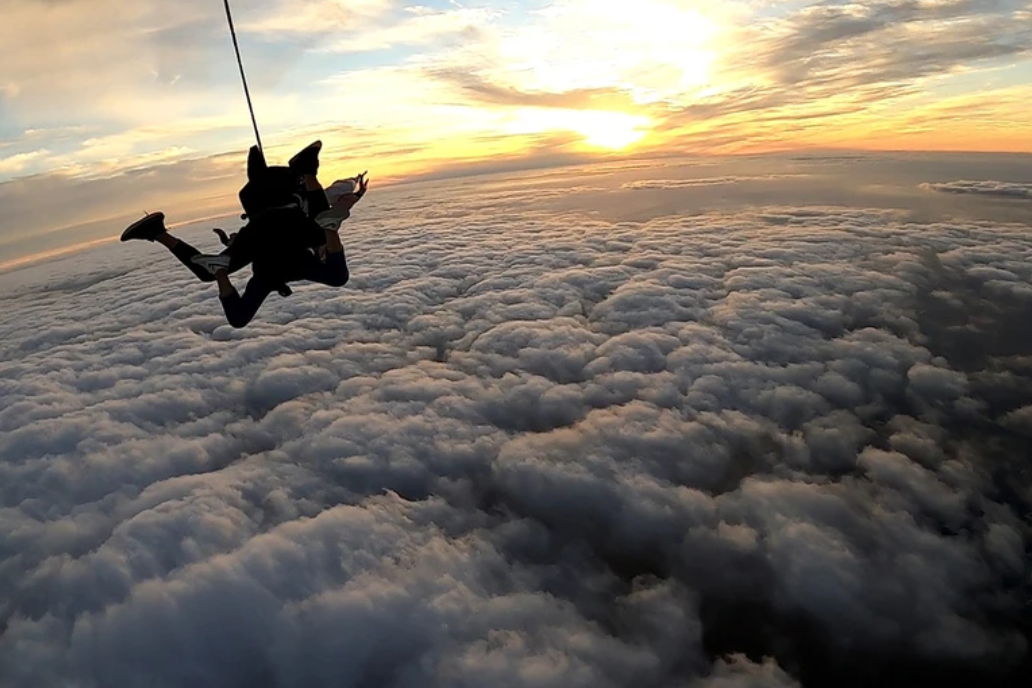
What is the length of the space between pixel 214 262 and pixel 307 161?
62.4 inches

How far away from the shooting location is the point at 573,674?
670cm

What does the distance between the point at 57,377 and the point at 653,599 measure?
746 inches

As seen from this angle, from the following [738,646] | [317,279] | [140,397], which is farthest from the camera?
[140,397]

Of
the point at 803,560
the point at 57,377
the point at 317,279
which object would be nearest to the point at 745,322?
the point at 803,560

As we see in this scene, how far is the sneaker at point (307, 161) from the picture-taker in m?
5.58

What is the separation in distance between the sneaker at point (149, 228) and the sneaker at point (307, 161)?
5.41 feet

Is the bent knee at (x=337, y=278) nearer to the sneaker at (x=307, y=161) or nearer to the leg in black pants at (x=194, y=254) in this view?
the leg in black pants at (x=194, y=254)

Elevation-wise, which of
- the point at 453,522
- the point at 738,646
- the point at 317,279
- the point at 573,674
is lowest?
the point at 738,646

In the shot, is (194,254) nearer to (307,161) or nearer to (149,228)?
(149,228)

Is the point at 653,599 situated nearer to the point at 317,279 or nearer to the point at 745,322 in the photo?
the point at 317,279

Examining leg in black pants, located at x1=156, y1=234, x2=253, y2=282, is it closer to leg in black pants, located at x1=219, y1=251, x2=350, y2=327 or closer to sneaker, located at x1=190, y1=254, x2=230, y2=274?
sneaker, located at x1=190, y1=254, x2=230, y2=274

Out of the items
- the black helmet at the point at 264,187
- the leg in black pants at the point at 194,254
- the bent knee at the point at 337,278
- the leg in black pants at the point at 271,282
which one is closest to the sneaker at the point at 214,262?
the leg in black pants at the point at 194,254

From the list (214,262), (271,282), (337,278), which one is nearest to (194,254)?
(214,262)

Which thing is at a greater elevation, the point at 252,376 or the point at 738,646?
the point at 252,376
